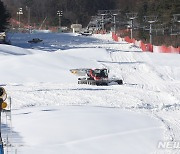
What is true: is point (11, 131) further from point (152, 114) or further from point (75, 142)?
point (152, 114)

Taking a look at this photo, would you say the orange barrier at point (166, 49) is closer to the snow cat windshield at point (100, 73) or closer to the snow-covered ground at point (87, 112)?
the snow-covered ground at point (87, 112)

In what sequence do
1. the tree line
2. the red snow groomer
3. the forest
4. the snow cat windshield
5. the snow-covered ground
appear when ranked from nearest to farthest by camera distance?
1. the snow-covered ground
2. the red snow groomer
3. the snow cat windshield
4. the forest
5. the tree line

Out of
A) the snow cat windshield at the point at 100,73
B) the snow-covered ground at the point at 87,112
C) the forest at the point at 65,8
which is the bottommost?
the snow-covered ground at the point at 87,112

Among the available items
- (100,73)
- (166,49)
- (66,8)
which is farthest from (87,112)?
(66,8)

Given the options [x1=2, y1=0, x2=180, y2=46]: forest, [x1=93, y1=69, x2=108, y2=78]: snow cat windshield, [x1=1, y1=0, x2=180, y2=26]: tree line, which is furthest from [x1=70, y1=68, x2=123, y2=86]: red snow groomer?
[x1=1, y1=0, x2=180, y2=26]: tree line

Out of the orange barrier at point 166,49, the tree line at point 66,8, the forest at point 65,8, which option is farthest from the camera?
the tree line at point 66,8

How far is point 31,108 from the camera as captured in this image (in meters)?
16.6

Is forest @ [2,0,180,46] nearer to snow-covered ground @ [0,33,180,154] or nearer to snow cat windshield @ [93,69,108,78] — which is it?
snow-covered ground @ [0,33,180,154]

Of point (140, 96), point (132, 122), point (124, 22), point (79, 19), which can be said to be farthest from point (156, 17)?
point (79, 19)

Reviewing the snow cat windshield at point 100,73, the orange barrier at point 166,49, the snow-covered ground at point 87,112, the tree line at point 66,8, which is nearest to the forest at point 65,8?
the tree line at point 66,8

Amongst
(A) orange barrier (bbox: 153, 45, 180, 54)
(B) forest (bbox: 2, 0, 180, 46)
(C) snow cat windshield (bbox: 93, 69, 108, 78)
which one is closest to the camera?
(C) snow cat windshield (bbox: 93, 69, 108, 78)

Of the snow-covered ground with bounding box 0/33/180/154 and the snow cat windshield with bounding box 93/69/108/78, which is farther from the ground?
the snow cat windshield with bounding box 93/69/108/78

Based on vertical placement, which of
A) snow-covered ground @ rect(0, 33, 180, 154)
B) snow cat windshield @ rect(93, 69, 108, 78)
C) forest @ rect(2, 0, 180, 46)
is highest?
forest @ rect(2, 0, 180, 46)

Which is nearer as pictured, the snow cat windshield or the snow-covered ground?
the snow-covered ground
